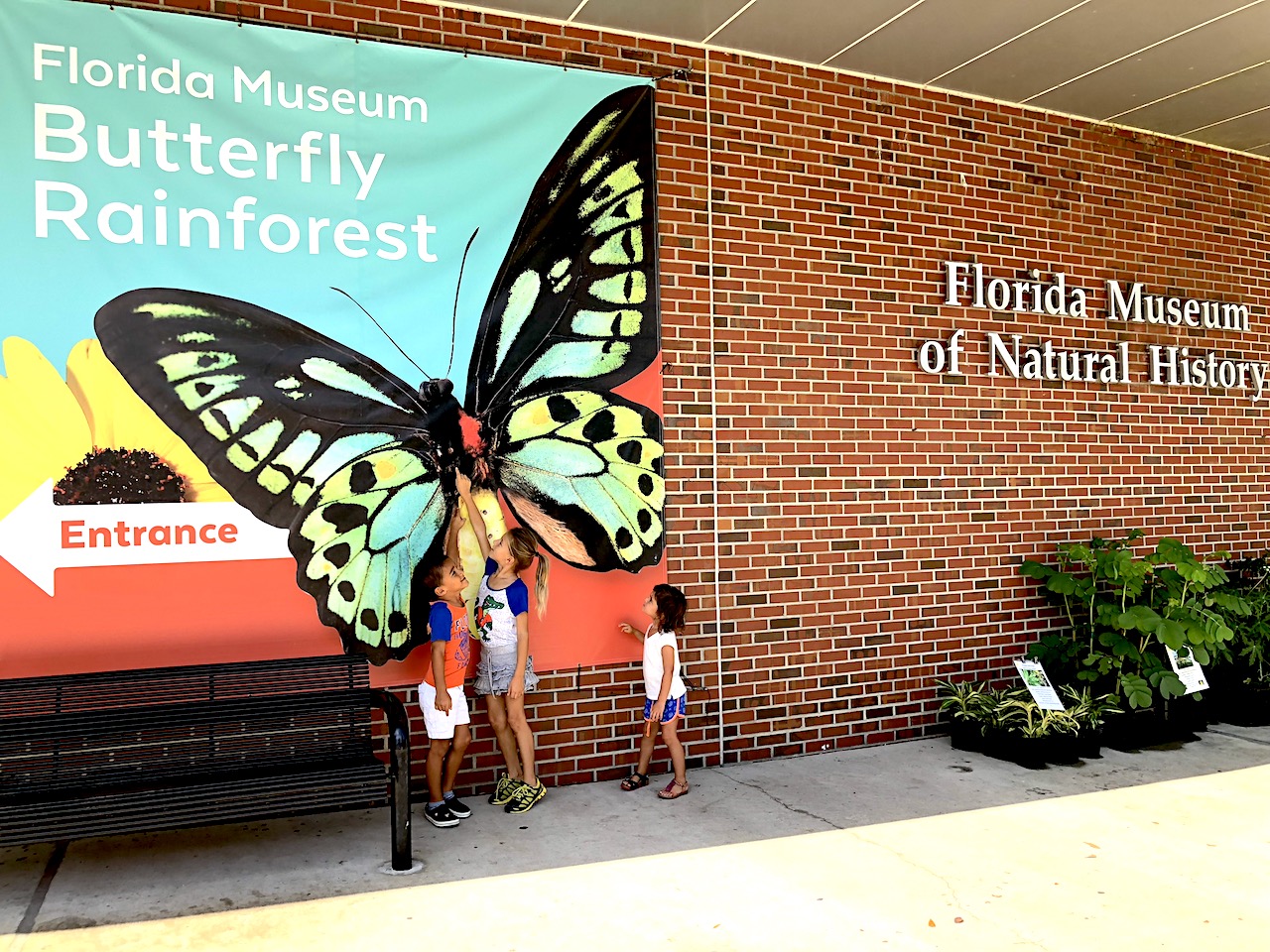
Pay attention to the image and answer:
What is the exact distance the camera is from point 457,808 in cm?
432

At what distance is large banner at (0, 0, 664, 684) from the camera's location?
13.1 feet

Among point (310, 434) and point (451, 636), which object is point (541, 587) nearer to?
point (451, 636)

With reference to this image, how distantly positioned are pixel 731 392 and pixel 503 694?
6.30 feet

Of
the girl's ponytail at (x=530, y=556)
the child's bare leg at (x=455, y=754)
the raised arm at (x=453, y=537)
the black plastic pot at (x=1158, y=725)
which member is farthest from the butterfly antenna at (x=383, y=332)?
the black plastic pot at (x=1158, y=725)

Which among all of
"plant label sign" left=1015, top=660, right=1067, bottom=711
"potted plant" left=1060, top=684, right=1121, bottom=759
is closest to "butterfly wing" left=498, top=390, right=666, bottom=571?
"plant label sign" left=1015, top=660, right=1067, bottom=711

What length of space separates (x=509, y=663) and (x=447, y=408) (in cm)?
119

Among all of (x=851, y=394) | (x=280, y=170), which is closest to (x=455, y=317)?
(x=280, y=170)

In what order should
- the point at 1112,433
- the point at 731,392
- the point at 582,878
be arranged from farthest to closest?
the point at 1112,433
the point at 731,392
the point at 582,878

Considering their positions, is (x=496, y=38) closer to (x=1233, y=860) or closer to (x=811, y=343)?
(x=811, y=343)

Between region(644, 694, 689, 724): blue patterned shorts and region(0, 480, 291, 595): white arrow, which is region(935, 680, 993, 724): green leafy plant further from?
region(0, 480, 291, 595): white arrow

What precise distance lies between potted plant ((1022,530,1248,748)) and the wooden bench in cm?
388

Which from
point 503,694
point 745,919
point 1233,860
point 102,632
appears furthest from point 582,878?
point 1233,860

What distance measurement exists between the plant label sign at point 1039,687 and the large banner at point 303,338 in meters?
2.22

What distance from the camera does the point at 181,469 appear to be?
4.14 metres
